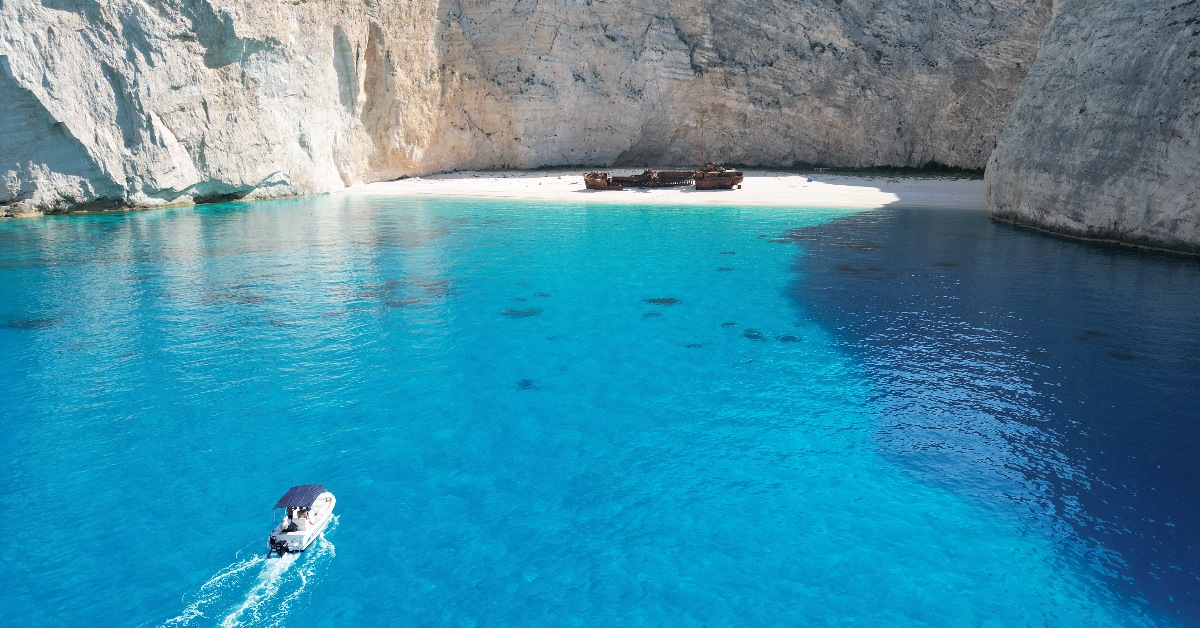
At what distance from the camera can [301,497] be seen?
832 centimetres

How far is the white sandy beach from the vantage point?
38.4m

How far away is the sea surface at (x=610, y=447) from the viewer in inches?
295

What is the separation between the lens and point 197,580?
755 centimetres

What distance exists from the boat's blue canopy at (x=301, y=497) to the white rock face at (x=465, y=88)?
111 ft

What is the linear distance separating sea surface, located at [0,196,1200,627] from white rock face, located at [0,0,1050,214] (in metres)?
17.9

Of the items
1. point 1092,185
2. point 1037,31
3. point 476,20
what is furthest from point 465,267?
point 1037,31

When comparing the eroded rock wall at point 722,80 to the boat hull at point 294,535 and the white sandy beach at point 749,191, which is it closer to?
the white sandy beach at point 749,191

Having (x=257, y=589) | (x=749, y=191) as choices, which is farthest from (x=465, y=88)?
(x=257, y=589)

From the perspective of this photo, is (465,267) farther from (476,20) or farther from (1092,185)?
(476,20)

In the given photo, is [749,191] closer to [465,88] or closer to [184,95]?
[465,88]

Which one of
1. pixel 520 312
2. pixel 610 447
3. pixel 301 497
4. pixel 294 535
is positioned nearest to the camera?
pixel 294 535

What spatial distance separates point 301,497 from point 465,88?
43.8 m

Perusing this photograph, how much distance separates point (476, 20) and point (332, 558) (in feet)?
150

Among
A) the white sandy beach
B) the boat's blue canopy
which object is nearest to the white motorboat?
the boat's blue canopy
